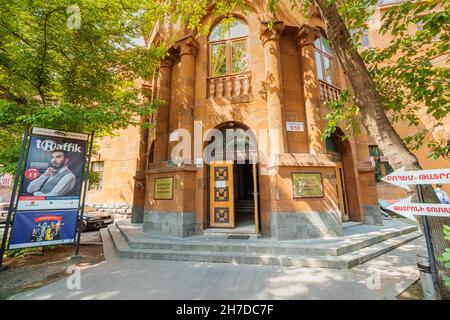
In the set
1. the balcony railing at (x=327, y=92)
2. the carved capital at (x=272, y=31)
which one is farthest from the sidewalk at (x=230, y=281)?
the carved capital at (x=272, y=31)

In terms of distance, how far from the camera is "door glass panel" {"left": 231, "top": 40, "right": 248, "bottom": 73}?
25.0 ft

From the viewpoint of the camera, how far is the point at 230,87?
24.3ft

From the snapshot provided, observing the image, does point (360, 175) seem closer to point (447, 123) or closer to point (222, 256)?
point (222, 256)

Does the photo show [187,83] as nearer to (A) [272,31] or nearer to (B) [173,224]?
(A) [272,31]

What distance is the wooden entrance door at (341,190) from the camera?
8084 millimetres

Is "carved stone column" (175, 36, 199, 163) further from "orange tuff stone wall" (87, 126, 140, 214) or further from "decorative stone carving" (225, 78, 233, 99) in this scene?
"orange tuff stone wall" (87, 126, 140, 214)

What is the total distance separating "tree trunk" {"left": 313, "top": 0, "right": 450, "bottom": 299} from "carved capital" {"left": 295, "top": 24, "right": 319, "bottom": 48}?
3974 mm

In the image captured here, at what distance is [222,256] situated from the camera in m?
4.92

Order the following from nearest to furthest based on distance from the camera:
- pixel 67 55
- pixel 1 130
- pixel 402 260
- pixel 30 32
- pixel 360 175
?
pixel 402 260 → pixel 30 32 → pixel 67 55 → pixel 1 130 → pixel 360 175

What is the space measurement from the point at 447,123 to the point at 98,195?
2522 cm

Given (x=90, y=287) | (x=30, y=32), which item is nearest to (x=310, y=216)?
(x=90, y=287)

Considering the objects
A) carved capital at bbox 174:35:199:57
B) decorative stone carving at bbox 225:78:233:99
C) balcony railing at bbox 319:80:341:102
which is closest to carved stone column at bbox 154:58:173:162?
carved capital at bbox 174:35:199:57

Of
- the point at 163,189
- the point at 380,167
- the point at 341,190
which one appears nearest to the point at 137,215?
the point at 163,189

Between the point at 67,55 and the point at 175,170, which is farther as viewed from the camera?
the point at 175,170
